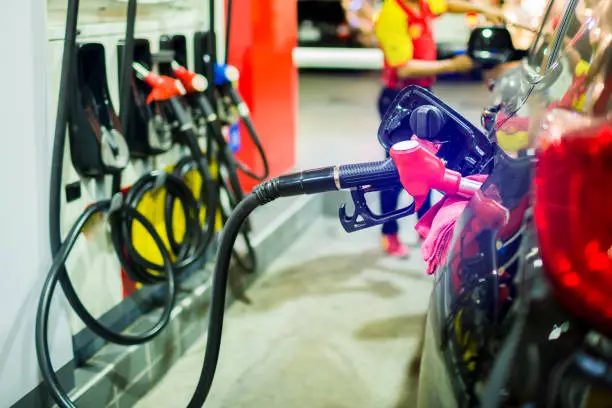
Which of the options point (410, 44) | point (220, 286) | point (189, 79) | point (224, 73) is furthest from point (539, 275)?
point (410, 44)

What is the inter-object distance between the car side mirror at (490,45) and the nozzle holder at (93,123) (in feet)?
4.59

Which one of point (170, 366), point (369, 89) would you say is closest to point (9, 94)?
point (170, 366)

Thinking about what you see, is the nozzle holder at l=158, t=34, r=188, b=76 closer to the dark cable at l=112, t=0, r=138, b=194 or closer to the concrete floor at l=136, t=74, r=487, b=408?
the dark cable at l=112, t=0, r=138, b=194

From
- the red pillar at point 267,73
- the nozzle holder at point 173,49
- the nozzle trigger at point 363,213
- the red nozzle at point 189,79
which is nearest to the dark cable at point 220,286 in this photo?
the nozzle trigger at point 363,213

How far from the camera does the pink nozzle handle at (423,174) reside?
1.19 m

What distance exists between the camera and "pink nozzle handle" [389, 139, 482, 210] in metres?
1.19

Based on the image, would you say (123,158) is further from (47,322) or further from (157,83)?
(47,322)

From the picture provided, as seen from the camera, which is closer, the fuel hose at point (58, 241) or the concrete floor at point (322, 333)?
the fuel hose at point (58, 241)

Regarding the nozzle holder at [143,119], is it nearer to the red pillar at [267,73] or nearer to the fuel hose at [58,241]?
the fuel hose at [58,241]

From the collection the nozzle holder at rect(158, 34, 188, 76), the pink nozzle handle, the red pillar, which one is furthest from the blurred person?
the pink nozzle handle

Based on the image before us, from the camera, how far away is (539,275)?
89 centimetres

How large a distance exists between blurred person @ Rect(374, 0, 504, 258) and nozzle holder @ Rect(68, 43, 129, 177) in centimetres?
148

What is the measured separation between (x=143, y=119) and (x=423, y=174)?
1.62 m

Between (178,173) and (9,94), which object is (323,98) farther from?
(9,94)
